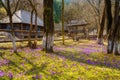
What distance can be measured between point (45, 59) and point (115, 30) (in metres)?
7.01

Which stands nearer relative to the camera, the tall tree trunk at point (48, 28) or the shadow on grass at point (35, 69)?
the shadow on grass at point (35, 69)

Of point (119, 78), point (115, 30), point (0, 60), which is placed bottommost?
point (119, 78)

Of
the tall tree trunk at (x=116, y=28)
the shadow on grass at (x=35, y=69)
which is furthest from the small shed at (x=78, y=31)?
the shadow on grass at (x=35, y=69)

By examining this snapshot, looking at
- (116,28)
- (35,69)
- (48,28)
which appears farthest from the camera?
(116,28)

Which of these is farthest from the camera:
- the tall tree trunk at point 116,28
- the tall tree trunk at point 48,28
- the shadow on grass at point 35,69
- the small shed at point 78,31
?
the small shed at point 78,31

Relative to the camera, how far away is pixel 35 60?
11.4 metres

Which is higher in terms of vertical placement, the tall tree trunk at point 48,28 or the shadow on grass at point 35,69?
the tall tree trunk at point 48,28

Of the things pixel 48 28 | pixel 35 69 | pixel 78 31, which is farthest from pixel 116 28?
pixel 78 31

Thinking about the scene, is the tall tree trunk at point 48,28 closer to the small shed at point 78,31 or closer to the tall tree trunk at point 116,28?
the tall tree trunk at point 116,28

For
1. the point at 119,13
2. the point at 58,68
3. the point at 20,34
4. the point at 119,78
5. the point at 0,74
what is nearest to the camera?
the point at 0,74

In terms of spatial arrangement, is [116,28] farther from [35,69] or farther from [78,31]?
[78,31]

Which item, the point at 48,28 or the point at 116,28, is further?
the point at 116,28

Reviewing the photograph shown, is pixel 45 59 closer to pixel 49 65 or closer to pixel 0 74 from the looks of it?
pixel 49 65

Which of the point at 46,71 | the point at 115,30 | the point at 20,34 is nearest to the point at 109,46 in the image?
the point at 115,30
